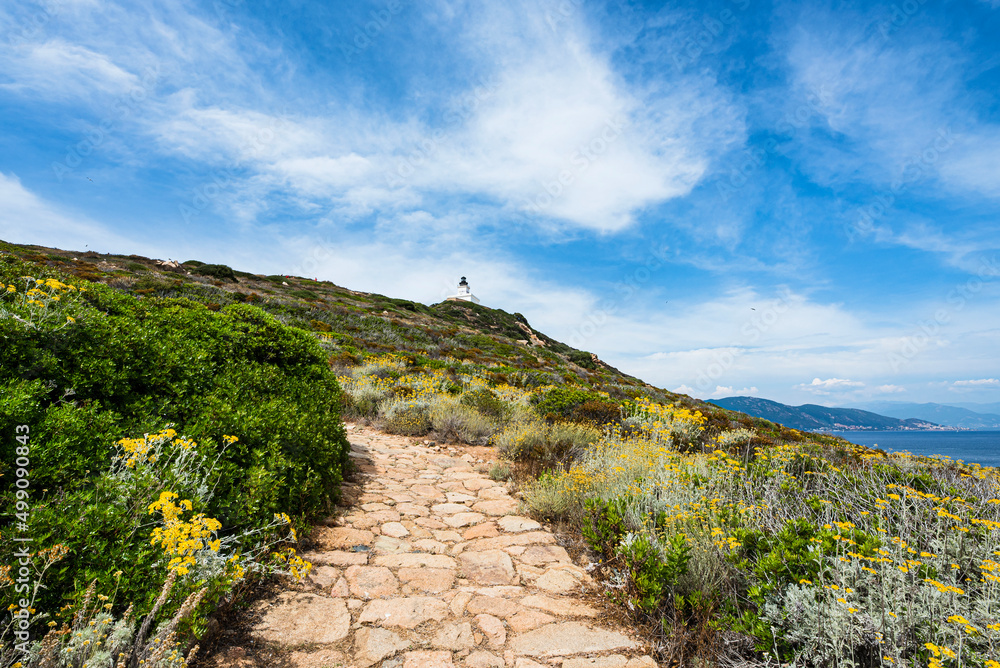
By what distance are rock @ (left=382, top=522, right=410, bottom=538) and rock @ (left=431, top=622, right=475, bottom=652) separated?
153cm

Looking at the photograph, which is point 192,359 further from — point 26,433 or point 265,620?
point 265,620

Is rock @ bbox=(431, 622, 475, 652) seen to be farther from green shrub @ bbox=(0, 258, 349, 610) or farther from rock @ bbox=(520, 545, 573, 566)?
green shrub @ bbox=(0, 258, 349, 610)

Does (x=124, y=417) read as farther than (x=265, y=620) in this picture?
Yes

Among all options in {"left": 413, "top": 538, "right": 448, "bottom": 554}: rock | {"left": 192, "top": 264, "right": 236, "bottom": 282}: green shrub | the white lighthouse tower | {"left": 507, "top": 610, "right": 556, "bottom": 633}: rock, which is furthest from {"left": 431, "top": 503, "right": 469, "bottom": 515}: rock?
the white lighthouse tower

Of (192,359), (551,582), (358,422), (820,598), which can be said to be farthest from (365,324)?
(820,598)

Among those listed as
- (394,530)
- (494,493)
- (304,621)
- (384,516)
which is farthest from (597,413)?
(304,621)

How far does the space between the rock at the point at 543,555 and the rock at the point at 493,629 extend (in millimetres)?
894

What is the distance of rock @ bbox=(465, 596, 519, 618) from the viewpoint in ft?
9.64

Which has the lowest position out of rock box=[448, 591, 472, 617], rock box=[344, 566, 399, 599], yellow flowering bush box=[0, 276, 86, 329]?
rock box=[344, 566, 399, 599]

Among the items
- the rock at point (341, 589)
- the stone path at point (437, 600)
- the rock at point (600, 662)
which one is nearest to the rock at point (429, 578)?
the stone path at point (437, 600)

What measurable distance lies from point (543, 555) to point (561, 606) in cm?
82

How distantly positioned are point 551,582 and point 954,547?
257cm

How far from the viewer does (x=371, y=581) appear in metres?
3.26

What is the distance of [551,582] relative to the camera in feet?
11.2
